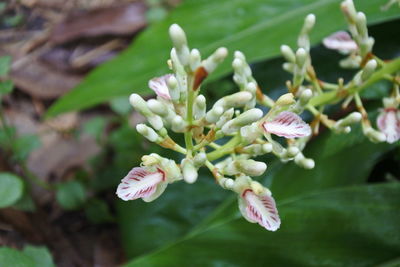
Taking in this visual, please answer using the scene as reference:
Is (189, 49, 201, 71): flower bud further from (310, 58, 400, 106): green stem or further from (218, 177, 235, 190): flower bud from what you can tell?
(310, 58, 400, 106): green stem

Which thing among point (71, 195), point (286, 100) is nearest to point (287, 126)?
point (286, 100)

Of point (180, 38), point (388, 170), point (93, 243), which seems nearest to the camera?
point (180, 38)

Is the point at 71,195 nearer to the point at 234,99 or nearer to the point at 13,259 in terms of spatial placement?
the point at 13,259

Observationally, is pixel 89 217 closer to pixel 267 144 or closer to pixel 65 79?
pixel 65 79

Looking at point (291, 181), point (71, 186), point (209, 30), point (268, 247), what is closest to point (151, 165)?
point (268, 247)

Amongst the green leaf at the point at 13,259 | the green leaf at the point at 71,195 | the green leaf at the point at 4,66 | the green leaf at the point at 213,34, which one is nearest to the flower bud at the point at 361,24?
the green leaf at the point at 213,34

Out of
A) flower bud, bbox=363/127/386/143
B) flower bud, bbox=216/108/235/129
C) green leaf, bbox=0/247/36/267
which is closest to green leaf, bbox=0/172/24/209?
green leaf, bbox=0/247/36/267
